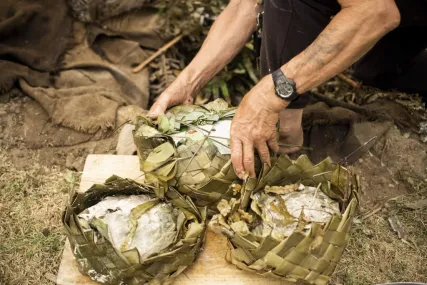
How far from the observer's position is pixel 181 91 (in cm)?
204

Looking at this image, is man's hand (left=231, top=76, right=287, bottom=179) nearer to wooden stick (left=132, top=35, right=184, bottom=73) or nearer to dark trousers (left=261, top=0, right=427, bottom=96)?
dark trousers (left=261, top=0, right=427, bottom=96)

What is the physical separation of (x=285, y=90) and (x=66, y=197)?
1174mm

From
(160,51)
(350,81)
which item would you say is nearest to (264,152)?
(350,81)

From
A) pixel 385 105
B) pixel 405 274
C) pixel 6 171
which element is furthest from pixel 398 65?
pixel 6 171

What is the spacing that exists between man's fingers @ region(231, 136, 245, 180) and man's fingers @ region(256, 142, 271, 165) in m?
0.09

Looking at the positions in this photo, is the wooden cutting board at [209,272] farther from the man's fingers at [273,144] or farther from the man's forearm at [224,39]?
the man's forearm at [224,39]

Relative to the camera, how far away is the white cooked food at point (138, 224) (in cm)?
155

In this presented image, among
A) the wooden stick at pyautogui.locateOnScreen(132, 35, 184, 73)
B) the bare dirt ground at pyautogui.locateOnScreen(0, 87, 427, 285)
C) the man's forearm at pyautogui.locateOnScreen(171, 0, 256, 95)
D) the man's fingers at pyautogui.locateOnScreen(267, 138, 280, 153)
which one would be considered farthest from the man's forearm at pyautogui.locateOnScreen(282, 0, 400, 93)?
the wooden stick at pyautogui.locateOnScreen(132, 35, 184, 73)

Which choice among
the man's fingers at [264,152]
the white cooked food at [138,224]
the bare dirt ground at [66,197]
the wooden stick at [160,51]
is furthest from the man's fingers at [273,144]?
the wooden stick at [160,51]

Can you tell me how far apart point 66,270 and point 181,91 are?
88 centimetres

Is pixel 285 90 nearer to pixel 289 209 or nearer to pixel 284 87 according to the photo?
pixel 284 87

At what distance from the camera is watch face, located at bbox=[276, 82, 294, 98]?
164 cm

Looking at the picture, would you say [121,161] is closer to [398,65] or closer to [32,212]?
[32,212]

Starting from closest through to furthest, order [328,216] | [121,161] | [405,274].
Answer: [328,216] < [405,274] < [121,161]
